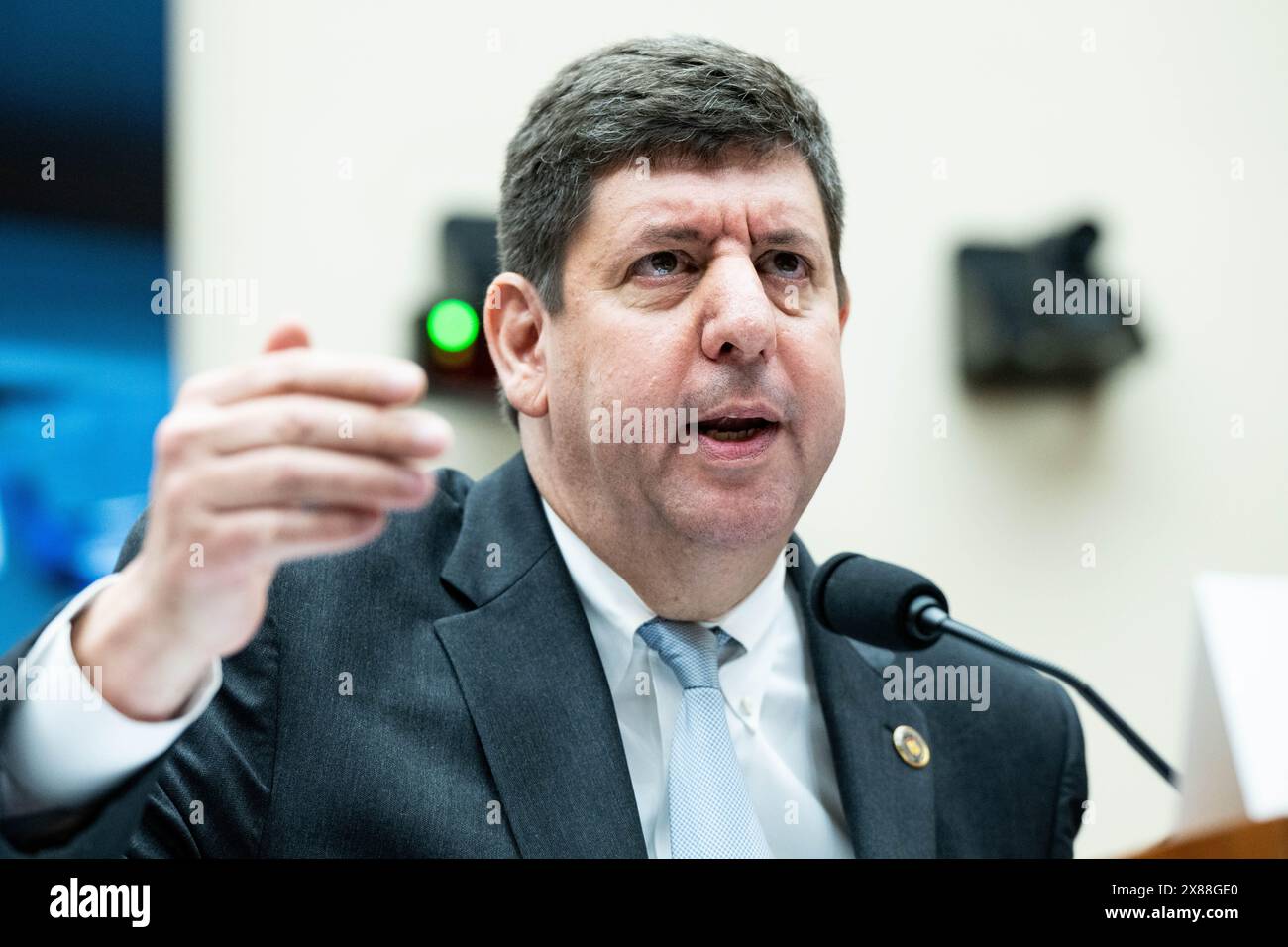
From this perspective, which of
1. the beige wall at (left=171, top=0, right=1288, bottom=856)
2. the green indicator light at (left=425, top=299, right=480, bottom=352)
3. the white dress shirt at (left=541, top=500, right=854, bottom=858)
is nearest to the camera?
the white dress shirt at (left=541, top=500, right=854, bottom=858)

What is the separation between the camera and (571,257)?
1.87 metres

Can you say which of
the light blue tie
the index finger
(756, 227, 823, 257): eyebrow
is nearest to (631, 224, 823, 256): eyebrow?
(756, 227, 823, 257): eyebrow

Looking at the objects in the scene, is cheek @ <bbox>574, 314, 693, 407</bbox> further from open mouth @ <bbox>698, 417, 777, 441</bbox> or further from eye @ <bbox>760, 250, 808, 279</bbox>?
eye @ <bbox>760, 250, 808, 279</bbox>

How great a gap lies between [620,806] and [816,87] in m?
2.04

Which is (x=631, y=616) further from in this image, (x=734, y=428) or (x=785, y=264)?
(x=785, y=264)

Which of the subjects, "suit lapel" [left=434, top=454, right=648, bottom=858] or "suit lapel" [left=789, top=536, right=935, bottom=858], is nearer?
"suit lapel" [left=434, top=454, right=648, bottom=858]

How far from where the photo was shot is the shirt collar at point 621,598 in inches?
70.2

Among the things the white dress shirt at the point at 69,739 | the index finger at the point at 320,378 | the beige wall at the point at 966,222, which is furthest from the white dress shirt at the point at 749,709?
the beige wall at the point at 966,222

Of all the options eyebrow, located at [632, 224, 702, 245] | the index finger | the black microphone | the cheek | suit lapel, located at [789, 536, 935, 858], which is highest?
eyebrow, located at [632, 224, 702, 245]

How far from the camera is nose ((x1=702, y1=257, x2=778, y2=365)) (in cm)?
169

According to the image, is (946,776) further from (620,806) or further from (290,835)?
(290,835)

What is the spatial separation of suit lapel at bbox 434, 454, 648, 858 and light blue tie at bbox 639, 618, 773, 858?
0.25ft

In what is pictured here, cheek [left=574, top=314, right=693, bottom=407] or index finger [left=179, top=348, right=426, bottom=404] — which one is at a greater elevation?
cheek [left=574, top=314, right=693, bottom=407]
